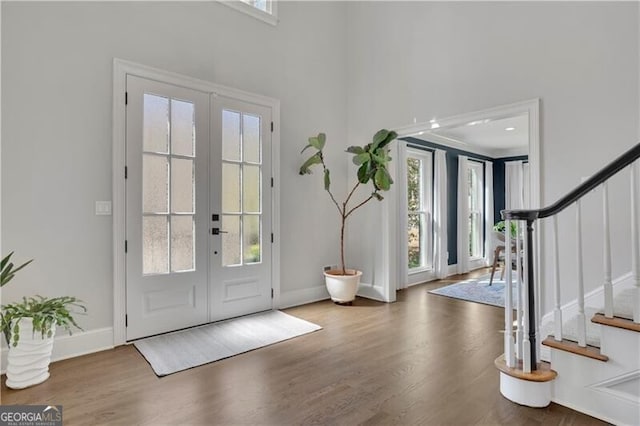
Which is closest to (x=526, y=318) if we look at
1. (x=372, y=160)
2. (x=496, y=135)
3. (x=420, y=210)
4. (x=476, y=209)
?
(x=372, y=160)

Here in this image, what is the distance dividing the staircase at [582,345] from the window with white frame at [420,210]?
386 cm

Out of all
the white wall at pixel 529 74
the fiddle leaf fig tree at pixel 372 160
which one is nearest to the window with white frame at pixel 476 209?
the white wall at pixel 529 74

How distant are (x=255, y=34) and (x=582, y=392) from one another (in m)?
4.37

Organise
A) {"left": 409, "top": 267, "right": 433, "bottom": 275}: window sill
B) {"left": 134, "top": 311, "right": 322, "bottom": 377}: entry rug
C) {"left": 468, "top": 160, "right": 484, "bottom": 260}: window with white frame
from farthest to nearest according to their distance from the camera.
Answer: {"left": 468, "top": 160, "right": 484, "bottom": 260}: window with white frame
{"left": 409, "top": 267, "right": 433, "bottom": 275}: window sill
{"left": 134, "top": 311, "right": 322, "bottom": 377}: entry rug

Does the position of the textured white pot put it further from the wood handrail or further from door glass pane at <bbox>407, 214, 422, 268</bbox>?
door glass pane at <bbox>407, 214, 422, 268</bbox>

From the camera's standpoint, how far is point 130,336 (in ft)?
10.4

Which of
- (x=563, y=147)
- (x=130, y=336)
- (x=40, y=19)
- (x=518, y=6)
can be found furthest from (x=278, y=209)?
(x=518, y=6)

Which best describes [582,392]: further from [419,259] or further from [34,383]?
[419,259]

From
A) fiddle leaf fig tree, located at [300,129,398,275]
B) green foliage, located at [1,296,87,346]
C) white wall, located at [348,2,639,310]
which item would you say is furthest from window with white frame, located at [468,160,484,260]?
green foliage, located at [1,296,87,346]

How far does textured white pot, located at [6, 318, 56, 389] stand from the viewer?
237 cm

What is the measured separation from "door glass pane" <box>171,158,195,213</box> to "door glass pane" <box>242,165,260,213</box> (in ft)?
1.96

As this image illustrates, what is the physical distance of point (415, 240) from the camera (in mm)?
6324

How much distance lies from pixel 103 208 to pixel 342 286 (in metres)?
2.73

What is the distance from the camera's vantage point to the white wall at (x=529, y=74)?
2928 millimetres
